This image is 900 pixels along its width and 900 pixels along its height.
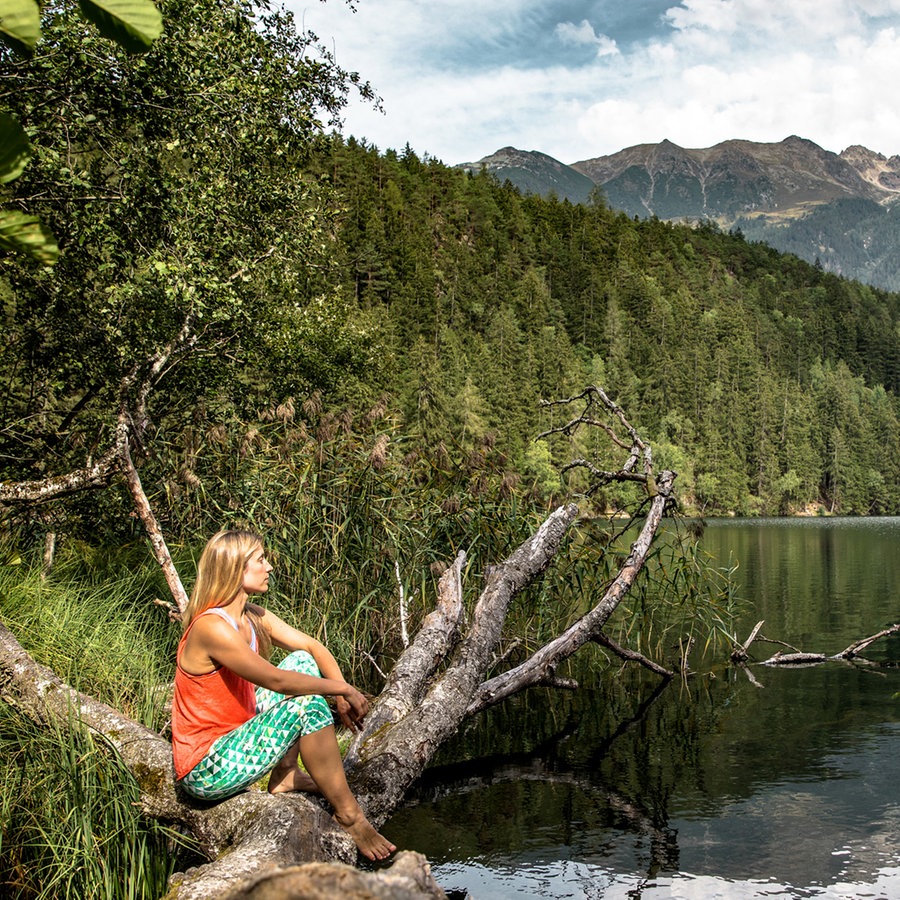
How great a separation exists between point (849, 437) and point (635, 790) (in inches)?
4535

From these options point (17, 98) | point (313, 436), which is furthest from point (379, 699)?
point (17, 98)

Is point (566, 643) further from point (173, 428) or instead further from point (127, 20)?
point (127, 20)

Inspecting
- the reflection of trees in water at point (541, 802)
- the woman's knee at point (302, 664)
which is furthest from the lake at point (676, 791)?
the woman's knee at point (302, 664)

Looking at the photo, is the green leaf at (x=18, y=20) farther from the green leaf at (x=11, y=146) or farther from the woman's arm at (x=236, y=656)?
the woman's arm at (x=236, y=656)

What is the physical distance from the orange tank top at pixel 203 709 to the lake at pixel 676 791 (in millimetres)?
2034

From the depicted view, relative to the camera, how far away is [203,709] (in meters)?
3.69

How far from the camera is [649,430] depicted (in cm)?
9188

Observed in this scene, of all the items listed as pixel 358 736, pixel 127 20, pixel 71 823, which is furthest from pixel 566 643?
pixel 127 20

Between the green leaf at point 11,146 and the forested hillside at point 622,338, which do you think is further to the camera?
the forested hillside at point 622,338

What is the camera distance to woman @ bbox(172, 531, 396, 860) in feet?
11.6

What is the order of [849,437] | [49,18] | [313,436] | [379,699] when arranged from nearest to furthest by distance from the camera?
[379,699]
[49,18]
[313,436]
[849,437]

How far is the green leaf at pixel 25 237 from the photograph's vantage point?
33.2 inches

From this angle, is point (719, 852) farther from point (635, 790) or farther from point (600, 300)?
point (600, 300)

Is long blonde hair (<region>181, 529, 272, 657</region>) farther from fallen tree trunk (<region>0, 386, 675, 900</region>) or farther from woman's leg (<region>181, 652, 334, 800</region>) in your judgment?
fallen tree trunk (<region>0, 386, 675, 900</region>)
